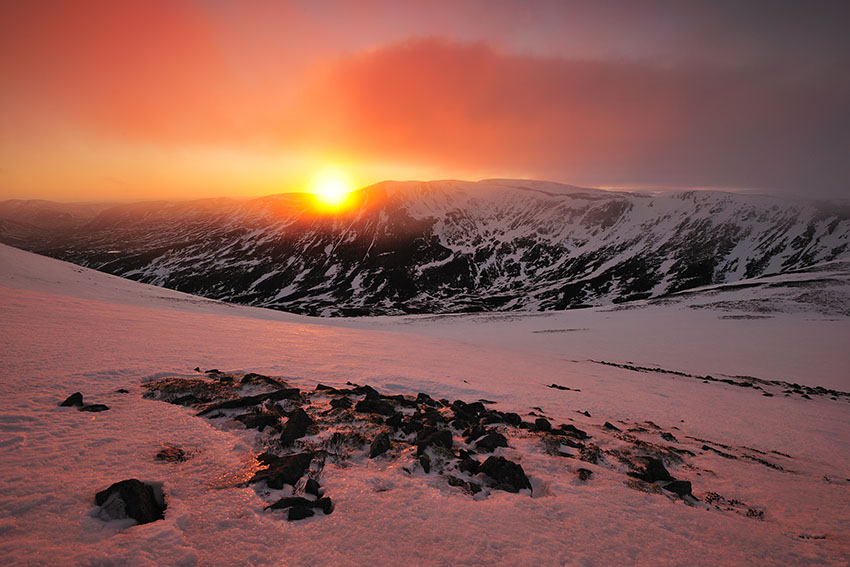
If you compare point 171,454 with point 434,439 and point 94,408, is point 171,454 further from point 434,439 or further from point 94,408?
point 434,439

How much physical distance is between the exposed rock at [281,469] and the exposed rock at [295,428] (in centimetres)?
60

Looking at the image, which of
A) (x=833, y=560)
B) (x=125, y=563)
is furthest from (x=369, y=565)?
(x=833, y=560)

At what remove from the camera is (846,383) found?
77.7 ft

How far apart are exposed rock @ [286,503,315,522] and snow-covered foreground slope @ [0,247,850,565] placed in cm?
12

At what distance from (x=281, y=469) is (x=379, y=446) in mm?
1911

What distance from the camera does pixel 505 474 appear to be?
6113 mm

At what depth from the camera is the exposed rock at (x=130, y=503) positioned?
4.05m

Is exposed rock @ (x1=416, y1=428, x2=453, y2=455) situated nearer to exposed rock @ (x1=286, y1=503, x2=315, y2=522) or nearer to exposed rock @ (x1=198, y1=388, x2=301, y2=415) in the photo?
exposed rock @ (x1=286, y1=503, x2=315, y2=522)

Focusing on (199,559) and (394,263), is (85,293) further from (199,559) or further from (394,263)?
(394,263)

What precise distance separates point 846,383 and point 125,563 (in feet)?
121

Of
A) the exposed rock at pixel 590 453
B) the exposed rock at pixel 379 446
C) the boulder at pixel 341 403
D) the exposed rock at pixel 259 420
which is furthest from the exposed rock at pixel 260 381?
the exposed rock at pixel 590 453

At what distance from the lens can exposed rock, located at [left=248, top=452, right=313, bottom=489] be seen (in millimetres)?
5168

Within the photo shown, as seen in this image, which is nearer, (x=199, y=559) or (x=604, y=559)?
(x=199, y=559)

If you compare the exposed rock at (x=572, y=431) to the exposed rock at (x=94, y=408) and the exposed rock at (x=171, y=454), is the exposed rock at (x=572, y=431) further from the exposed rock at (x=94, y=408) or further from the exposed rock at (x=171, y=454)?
the exposed rock at (x=94, y=408)
